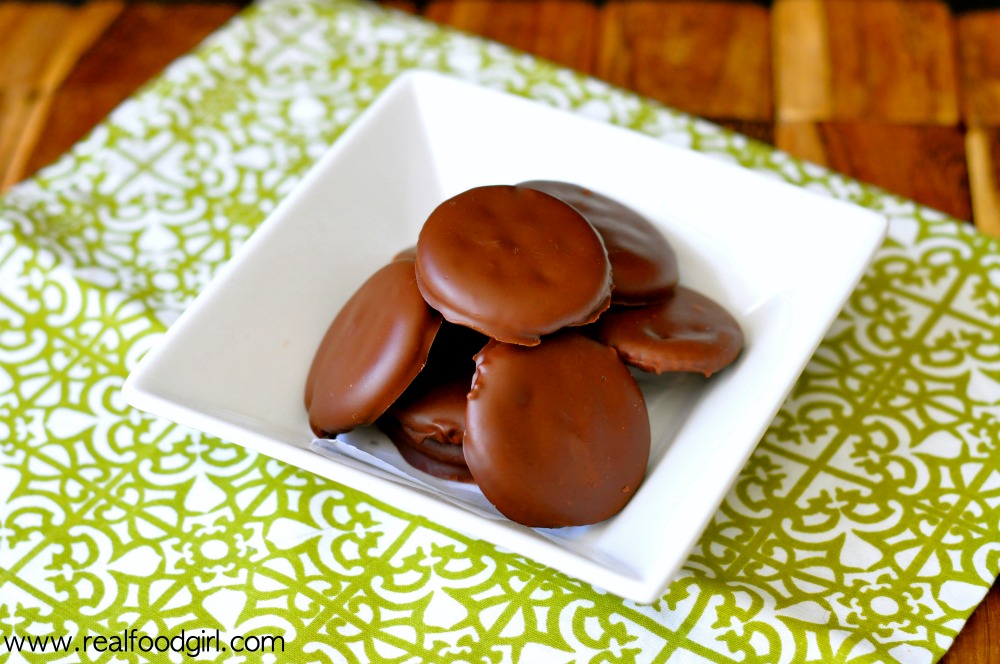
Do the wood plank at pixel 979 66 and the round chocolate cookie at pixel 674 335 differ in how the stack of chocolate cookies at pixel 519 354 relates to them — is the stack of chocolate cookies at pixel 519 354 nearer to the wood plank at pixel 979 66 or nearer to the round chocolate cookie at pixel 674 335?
the round chocolate cookie at pixel 674 335

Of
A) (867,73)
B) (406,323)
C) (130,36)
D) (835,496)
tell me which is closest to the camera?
(406,323)

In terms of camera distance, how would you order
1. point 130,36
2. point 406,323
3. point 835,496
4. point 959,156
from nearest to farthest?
point 406,323, point 835,496, point 959,156, point 130,36

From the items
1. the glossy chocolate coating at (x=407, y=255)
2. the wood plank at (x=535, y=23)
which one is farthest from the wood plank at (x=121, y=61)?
the glossy chocolate coating at (x=407, y=255)

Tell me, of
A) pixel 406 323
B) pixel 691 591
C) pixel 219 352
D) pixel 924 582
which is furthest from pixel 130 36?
pixel 924 582

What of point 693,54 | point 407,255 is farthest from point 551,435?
point 693,54

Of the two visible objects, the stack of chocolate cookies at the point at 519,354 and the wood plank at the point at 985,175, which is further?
the wood plank at the point at 985,175

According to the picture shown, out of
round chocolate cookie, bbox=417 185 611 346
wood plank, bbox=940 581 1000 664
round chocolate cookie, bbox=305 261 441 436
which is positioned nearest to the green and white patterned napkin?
wood plank, bbox=940 581 1000 664

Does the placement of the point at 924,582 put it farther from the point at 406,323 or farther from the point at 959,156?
the point at 959,156

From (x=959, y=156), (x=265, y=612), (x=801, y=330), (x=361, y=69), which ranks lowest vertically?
(x=265, y=612)
